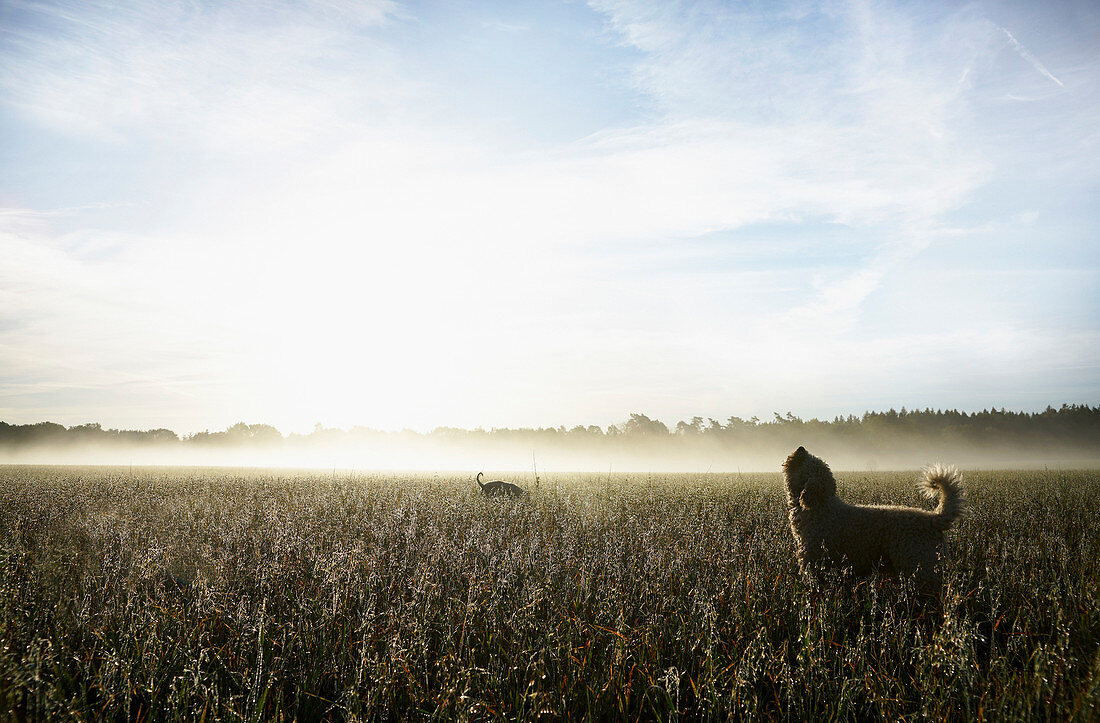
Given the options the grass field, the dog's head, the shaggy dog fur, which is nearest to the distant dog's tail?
the shaggy dog fur

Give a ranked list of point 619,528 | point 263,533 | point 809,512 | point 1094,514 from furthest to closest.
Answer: point 1094,514, point 619,528, point 263,533, point 809,512

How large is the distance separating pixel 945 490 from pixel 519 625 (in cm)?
383

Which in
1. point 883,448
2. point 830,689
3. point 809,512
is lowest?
point 883,448

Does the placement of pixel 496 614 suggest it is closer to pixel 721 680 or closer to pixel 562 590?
pixel 562 590

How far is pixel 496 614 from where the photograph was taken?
11.3ft

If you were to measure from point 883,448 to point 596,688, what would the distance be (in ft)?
237

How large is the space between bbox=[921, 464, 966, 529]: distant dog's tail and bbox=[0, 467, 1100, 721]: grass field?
1.79 feet

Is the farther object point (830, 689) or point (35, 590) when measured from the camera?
point (35, 590)

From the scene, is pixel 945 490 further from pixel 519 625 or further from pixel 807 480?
pixel 519 625

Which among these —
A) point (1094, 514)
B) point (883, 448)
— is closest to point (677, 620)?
point (1094, 514)

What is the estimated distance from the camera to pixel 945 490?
4.47 metres

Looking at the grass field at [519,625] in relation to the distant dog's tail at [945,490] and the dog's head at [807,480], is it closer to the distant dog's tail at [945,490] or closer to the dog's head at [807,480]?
the distant dog's tail at [945,490]

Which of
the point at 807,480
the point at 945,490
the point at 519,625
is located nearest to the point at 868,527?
the point at 807,480

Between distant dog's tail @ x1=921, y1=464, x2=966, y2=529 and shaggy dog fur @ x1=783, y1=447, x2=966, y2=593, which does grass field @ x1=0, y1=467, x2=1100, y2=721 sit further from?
distant dog's tail @ x1=921, y1=464, x2=966, y2=529
